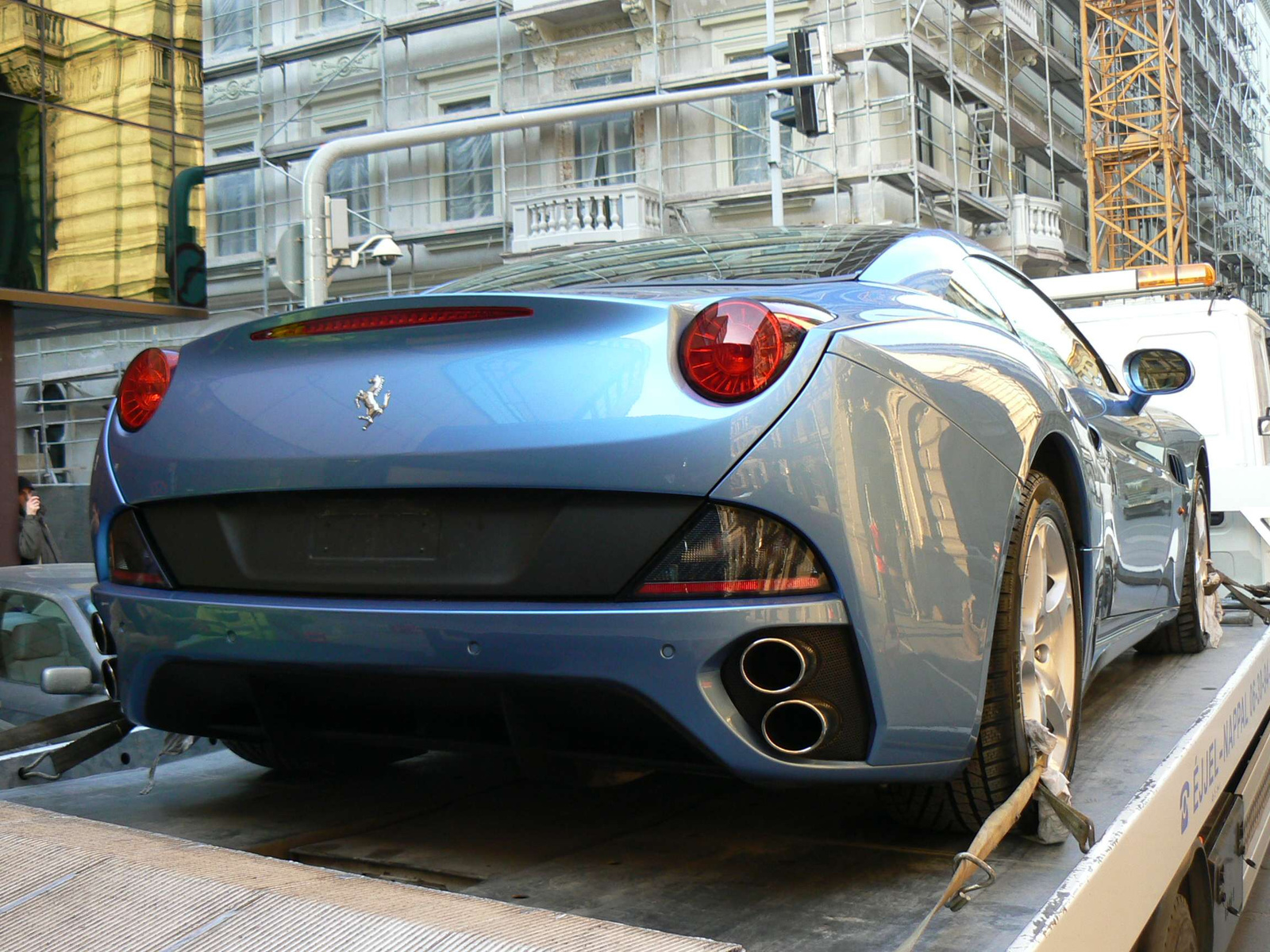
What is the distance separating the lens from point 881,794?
7.69 ft

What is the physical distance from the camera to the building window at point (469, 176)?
2464 cm

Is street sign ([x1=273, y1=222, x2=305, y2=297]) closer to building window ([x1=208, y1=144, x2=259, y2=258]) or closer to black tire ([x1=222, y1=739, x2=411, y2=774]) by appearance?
black tire ([x1=222, y1=739, x2=411, y2=774])

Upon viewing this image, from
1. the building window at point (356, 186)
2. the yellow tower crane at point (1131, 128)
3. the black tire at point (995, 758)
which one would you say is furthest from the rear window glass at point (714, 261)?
the yellow tower crane at point (1131, 128)

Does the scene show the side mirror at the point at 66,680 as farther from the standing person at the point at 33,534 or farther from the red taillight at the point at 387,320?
the standing person at the point at 33,534

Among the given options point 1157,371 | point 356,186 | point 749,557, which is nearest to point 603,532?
point 749,557

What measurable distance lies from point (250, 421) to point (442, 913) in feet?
3.30

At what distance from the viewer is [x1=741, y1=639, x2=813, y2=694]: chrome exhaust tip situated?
77.7 inches

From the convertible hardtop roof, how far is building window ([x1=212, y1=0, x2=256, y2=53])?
25.6m

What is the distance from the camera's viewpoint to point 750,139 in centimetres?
2339

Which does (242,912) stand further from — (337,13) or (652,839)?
(337,13)

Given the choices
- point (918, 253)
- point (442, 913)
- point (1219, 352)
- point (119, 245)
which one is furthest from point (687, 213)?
point (442, 913)

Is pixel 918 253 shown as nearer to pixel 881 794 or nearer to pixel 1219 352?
pixel 881 794

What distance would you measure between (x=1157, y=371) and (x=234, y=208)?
24.8 m

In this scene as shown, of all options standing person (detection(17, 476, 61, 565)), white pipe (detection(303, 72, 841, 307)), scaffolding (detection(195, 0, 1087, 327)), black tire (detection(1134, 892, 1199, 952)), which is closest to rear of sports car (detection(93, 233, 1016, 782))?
black tire (detection(1134, 892, 1199, 952))
